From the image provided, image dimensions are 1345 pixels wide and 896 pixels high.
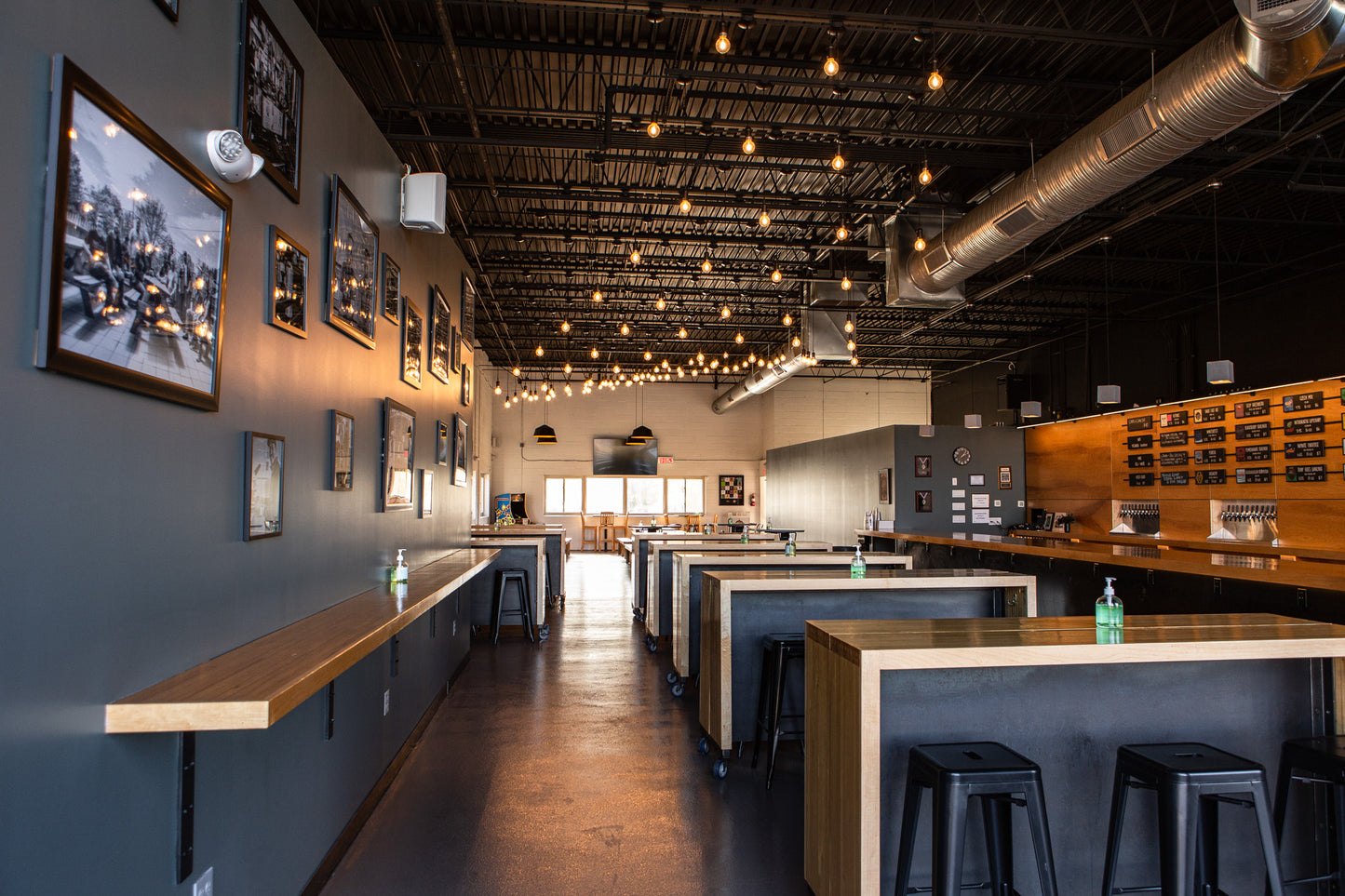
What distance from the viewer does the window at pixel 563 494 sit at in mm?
19938

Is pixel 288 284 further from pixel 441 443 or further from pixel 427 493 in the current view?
pixel 441 443

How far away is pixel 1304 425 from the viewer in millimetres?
8328

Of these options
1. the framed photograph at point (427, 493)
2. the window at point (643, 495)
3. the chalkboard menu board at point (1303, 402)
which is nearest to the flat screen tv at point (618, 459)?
the window at point (643, 495)

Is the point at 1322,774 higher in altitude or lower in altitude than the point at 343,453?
lower

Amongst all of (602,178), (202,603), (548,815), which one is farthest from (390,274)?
(602,178)

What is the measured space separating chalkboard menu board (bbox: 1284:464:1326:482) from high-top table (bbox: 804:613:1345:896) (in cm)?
693

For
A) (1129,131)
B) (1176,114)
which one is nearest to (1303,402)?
(1129,131)

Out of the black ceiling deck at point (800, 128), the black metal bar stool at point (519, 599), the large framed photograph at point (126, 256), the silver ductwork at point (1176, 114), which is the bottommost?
the black metal bar stool at point (519, 599)

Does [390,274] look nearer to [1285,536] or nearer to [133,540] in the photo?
[133,540]

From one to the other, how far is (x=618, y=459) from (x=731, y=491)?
10.2 ft

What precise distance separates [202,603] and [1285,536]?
10.2 m

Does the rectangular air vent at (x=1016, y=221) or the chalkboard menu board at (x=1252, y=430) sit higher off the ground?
the rectangular air vent at (x=1016, y=221)

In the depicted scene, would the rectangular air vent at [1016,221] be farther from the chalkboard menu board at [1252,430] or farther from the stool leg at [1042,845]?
the chalkboard menu board at [1252,430]

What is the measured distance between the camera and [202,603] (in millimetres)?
1979
